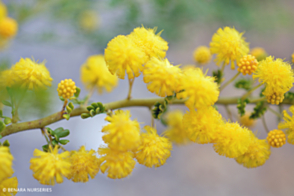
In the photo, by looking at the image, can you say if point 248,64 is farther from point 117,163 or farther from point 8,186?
point 8,186

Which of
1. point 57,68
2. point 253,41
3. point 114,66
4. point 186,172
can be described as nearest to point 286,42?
point 253,41

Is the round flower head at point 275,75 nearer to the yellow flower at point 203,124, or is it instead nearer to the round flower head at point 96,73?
the yellow flower at point 203,124

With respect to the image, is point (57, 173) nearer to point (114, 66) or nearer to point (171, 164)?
point (114, 66)

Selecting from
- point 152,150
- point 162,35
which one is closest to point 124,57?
point 152,150

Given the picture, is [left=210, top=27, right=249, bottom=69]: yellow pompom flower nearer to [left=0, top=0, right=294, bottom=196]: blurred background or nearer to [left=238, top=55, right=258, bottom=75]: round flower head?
[left=238, top=55, right=258, bottom=75]: round flower head

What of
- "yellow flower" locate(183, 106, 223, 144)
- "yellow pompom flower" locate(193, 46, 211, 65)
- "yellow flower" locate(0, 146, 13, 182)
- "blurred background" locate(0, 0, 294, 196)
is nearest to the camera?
"yellow flower" locate(0, 146, 13, 182)

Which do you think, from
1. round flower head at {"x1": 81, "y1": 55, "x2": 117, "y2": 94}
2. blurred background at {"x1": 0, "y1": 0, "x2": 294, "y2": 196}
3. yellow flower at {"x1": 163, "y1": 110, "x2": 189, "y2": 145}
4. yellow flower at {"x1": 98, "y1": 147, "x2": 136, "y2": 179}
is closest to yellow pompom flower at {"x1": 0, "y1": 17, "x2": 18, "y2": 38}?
blurred background at {"x1": 0, "y1": 0, "x2": 294, "y2": 196}
